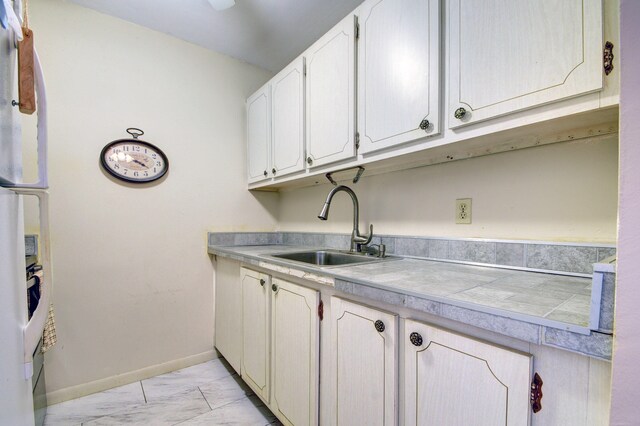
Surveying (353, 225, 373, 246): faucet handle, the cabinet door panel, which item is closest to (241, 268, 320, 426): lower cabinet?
the cabinet door panel

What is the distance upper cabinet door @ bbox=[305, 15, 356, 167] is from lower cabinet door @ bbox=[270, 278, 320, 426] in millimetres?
718

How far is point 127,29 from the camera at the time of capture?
1866mm

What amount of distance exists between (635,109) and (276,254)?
5.06 feet

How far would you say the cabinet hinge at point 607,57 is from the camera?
68 cm

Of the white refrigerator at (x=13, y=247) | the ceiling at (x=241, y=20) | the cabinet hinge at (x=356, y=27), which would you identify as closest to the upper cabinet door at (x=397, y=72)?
the cabinet hinge at (x=356, y=27)

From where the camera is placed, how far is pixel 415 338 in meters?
0.77

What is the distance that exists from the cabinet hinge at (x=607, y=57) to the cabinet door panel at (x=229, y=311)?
5.80 feet

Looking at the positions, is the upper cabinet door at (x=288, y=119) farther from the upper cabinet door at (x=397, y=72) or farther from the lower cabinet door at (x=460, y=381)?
the lower cabinet door at (x=460, y=381)

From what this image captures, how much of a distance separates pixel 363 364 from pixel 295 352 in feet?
1.36

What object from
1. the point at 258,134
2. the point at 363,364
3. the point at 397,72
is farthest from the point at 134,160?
the point at 363,364

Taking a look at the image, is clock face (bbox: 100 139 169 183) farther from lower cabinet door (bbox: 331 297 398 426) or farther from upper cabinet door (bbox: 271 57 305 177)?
lower cabinet door (bbox: 331 297 398 426)

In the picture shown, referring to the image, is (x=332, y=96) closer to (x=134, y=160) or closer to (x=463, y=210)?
(x=463, y=210)

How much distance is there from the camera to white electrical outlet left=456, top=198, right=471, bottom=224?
126 centimetres

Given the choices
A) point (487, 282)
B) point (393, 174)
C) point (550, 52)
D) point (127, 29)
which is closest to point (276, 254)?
point (393, 174)
